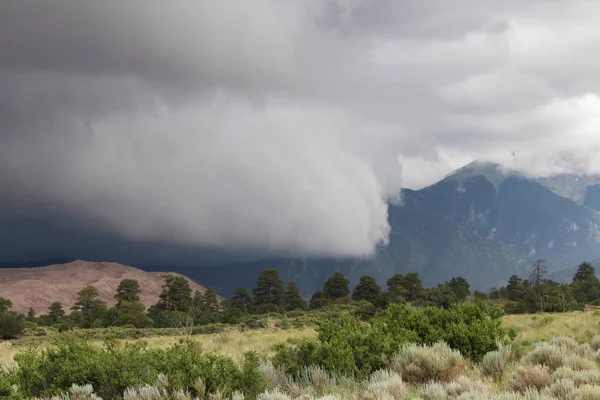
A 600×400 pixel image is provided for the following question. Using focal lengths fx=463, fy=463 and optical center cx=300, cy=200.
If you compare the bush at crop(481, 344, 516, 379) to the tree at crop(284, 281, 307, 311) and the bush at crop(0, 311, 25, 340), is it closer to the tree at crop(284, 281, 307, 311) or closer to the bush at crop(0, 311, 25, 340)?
the bush at crop(0, 311, 25, 340)

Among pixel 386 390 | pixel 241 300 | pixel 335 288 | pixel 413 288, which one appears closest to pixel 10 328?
pixel 241 300

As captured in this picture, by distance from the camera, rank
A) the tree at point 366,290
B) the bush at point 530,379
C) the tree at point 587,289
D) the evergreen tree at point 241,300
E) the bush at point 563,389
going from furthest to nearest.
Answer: the evergreen tree at point 241,300
the tree at point 366,290
the tree at point 587,289
the bush at point 530,379
the bush at point 563,389

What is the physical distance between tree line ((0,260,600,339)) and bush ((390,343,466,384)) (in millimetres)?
47744

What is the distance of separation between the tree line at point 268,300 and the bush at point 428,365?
47.7 meters

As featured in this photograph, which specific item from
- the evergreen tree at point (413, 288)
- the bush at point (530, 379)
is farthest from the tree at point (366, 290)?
the bush at point (530, 379)

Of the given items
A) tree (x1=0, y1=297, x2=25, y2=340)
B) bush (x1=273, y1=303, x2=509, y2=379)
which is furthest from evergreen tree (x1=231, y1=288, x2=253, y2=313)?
bush (x1=273, y1=303, x2=509, y2=379)

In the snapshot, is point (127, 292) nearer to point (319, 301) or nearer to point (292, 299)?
point (292, 299)

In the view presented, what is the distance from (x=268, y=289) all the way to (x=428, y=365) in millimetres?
92633

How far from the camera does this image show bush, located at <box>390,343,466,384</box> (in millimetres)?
9211

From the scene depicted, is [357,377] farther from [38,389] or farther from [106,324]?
[106,324]

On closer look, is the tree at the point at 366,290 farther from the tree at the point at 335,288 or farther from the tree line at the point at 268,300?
the tree at the point at 335,288

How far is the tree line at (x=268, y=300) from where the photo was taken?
2499 inches

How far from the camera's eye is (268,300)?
3912 inches

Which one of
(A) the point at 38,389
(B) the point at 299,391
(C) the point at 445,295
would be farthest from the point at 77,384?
(C) the point at 445,295
